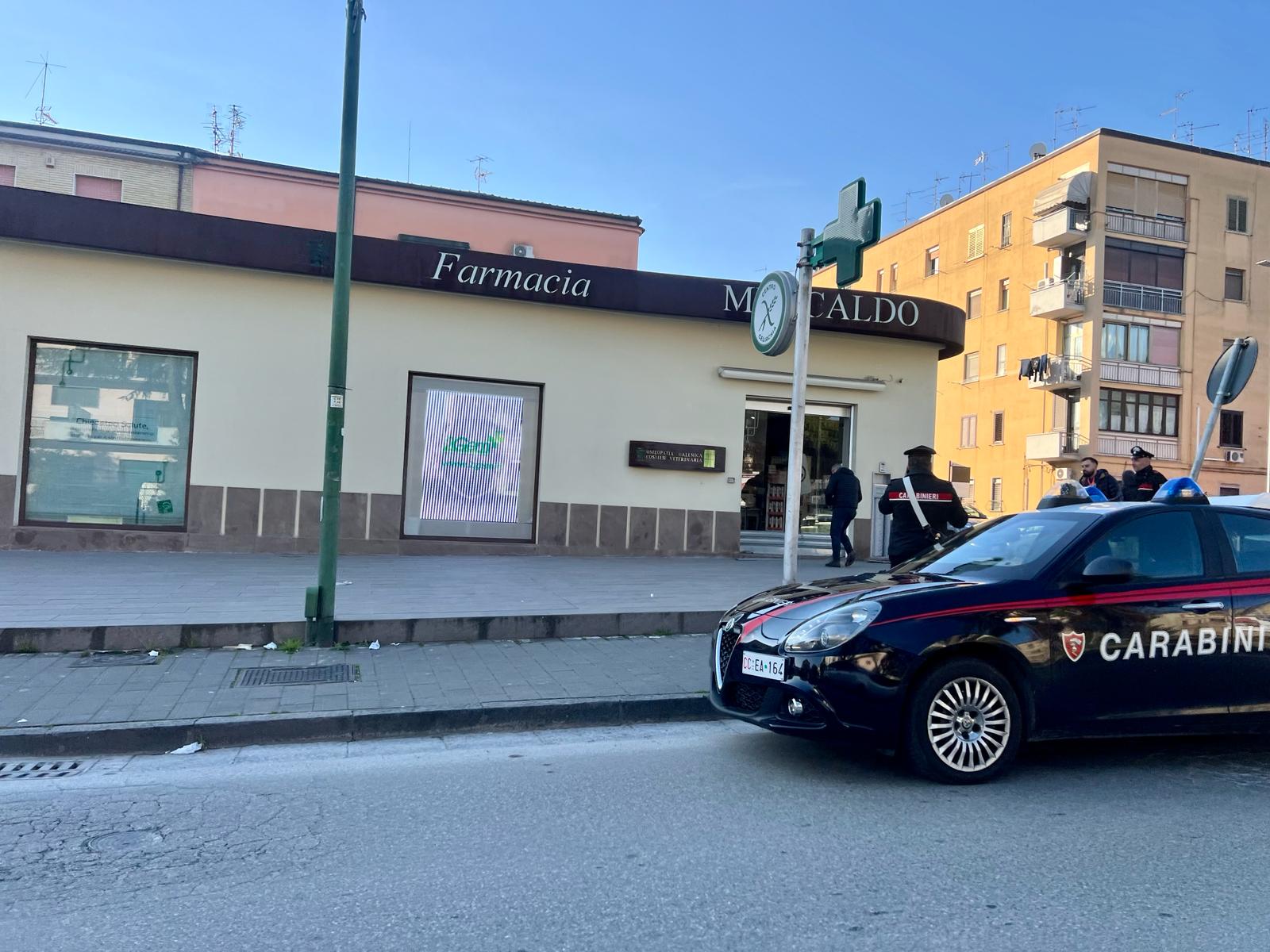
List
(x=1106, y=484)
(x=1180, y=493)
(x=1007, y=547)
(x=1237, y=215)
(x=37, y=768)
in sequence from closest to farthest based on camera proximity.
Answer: (x=37, y=768)
(x=1007, y=547)
(x=1180, y=493)
(x=1106, y=484)
(x=1237, y=215)

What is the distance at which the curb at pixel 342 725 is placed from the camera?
5484mm

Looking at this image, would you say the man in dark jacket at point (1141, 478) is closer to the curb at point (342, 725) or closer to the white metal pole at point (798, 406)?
the white metal pole at point (798, 406)

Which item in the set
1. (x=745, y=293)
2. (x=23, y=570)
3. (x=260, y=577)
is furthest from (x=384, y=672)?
(x=745, y=293)

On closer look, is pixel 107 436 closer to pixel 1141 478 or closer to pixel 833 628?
pixel 833 628

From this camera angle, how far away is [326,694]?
645cm

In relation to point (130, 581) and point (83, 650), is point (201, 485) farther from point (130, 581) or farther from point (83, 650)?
point (83, 650)

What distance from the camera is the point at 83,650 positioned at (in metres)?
A: 7.46

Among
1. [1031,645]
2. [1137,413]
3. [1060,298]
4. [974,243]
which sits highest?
[974,243]

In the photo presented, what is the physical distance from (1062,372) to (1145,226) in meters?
6.54

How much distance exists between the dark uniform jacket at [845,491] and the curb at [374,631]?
4.96m

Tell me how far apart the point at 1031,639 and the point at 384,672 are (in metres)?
4.51

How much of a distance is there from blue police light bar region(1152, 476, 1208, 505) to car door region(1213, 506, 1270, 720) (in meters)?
0.18

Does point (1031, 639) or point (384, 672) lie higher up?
point (1031, 639)

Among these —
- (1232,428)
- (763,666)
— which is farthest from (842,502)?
(1232,428)
